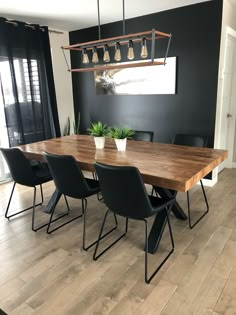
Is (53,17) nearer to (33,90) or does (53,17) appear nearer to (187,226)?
(33,90)

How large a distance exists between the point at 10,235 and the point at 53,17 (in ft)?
10.3

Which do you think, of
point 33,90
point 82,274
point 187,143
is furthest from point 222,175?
point 33,90

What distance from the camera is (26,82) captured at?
4.08 metres

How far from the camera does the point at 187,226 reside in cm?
273

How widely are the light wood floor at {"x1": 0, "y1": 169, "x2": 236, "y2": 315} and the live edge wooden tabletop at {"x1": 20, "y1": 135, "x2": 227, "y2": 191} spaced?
2.44ft

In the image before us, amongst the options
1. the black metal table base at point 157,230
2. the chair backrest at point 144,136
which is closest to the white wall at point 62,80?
the chair backrest at point 144,136

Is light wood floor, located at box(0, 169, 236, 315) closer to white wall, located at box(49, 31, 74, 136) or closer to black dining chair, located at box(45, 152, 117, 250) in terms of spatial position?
black dining chair, located at box(45, 152, 117, 250)

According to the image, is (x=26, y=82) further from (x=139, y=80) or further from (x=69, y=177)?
(x=69, y=177)

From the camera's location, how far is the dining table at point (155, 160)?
6.23ft

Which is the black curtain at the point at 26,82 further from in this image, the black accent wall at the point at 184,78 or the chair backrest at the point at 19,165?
the chair backrest at the point at 19,165

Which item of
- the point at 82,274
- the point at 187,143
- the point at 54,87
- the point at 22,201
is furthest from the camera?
the point at 54,87

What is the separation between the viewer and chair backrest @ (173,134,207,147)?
3.01m

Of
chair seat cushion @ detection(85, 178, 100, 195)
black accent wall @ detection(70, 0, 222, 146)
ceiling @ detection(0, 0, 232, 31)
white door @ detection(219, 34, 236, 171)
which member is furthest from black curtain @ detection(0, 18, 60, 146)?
white door @ detection(219, 34, 236, 171)

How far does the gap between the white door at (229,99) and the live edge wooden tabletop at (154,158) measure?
1617 millimetres
